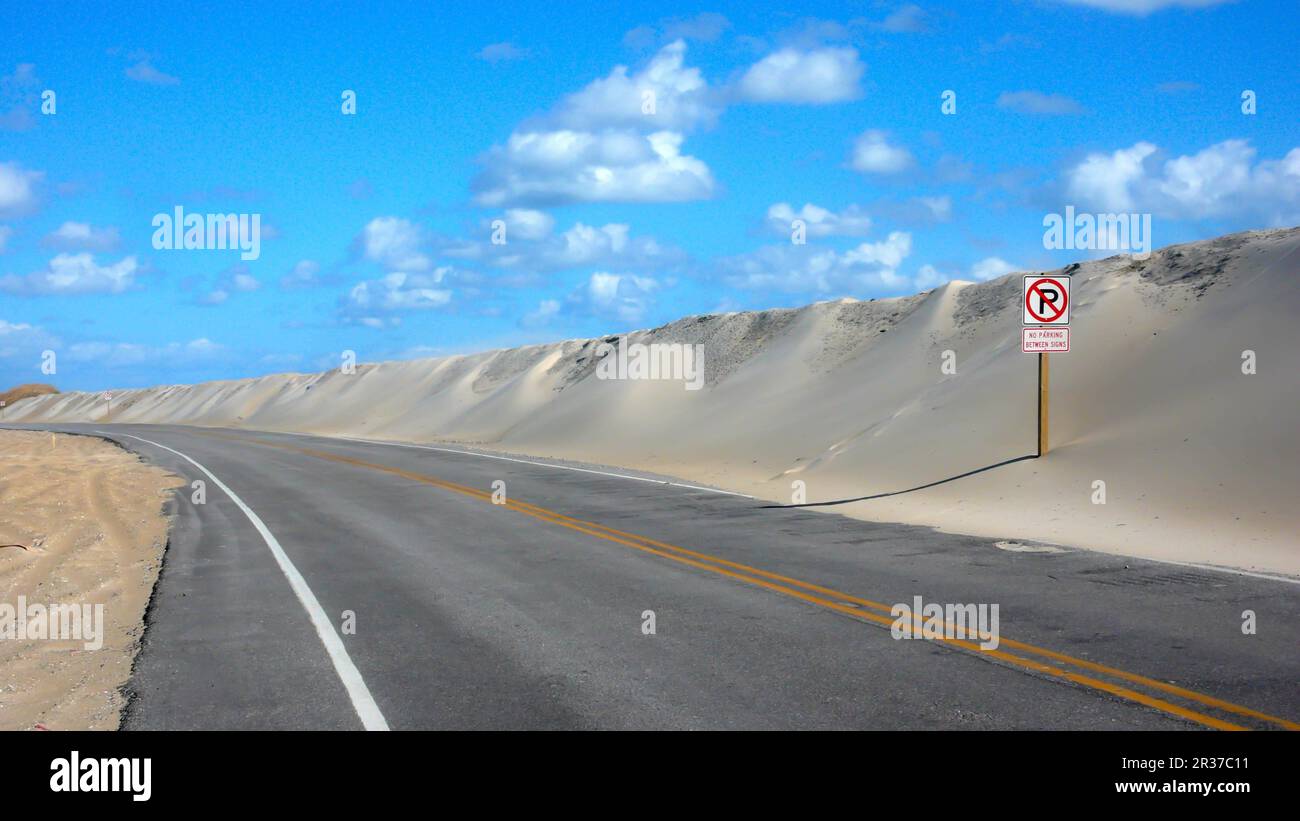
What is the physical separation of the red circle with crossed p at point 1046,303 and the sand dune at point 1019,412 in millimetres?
2736

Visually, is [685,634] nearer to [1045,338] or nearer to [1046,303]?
[1045,338]

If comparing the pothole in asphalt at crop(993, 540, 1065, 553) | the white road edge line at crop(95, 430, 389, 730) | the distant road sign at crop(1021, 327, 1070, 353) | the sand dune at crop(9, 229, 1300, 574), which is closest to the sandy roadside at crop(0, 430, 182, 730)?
the white road edge line at crop(95, 430, 389, 730)

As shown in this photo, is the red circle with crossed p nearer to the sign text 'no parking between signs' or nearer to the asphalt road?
the sign text 'no parking between signs'

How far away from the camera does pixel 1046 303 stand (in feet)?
55.7

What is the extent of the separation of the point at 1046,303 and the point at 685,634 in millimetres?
11589

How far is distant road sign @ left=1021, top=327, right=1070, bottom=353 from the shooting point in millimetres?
17000

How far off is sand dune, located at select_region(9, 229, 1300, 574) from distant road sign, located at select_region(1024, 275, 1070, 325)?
2.69 metres

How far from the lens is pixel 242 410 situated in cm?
10875

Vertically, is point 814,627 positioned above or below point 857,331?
below
